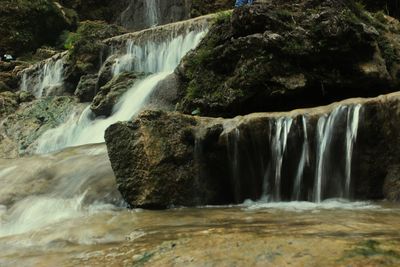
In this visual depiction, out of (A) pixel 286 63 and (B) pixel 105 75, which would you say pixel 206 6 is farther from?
(A) pixel 286 63

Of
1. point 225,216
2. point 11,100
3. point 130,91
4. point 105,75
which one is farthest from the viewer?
point 11,100

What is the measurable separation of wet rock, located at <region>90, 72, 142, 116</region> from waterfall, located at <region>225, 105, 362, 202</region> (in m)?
6.66

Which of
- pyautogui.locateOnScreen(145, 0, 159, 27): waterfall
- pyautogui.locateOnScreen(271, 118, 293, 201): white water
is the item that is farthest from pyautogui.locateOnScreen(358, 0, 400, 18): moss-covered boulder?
pyautogui.locateOnScreen(145, 0, 159, 27): waterfall

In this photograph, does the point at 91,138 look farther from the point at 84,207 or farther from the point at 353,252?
the point at 353,252

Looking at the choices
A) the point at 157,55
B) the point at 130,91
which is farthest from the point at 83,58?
the point at 130,91

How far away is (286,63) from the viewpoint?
866 cm

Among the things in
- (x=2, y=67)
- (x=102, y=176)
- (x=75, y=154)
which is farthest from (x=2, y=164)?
(x=2, y=67)

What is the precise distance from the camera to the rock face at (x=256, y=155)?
6.44 m

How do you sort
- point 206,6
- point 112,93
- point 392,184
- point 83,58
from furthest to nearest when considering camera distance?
1. point 206,6
2. point 83,58
3. point 112,93
4. point 392,184

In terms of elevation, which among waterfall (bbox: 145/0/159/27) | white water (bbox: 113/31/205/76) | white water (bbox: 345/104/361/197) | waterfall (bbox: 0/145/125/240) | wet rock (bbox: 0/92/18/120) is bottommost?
waterfall (bbox: 0/145/125/240)

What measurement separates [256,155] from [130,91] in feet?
22.4

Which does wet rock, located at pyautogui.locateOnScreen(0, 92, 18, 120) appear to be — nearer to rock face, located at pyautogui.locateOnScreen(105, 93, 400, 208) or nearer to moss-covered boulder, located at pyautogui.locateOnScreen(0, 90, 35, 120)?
moss-covered boulder, located at pyautogui.locateOnScreen(0, 90, 35, 120)

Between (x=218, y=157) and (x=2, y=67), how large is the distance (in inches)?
640

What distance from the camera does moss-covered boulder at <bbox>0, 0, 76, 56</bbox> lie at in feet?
77.3
